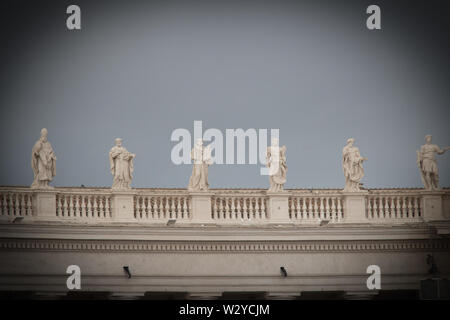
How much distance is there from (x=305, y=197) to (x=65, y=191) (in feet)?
22.3

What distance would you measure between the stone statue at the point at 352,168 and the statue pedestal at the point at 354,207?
17cm

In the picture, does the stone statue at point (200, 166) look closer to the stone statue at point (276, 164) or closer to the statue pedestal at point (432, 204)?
the stone statue at point (276, 164)

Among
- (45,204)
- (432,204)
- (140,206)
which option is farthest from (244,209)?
(45,204)

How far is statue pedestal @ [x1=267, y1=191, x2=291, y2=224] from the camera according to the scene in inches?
1735

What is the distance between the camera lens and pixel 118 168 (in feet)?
143

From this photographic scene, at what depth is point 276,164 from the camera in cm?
4412

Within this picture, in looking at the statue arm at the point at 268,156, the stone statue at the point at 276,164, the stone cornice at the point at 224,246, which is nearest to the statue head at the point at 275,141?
the stone statue at the point at 276,164

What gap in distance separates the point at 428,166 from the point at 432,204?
110 centimetres

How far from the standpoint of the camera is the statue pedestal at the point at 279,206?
145 feet

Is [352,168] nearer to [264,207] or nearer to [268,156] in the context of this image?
[268,156]

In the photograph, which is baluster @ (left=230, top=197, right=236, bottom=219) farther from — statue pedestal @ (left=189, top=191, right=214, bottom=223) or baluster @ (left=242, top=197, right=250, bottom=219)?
statue pedestal @ (left=189, top=191, right=214, bottom=223)

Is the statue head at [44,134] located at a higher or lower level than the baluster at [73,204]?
higher
